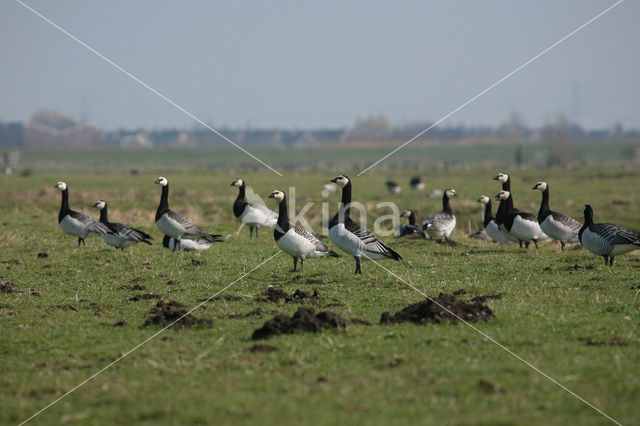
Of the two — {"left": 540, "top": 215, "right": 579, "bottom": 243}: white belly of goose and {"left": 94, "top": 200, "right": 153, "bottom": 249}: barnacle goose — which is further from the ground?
{"left": 540, "top": 215, "right": 579, "bottom": 243}: white belly of goose

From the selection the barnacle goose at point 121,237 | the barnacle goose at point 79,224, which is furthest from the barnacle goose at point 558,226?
the barnacle goose at point 79,224

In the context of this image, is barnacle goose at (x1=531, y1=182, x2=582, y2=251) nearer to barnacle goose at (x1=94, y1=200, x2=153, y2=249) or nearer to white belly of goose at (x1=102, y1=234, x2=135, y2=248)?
barnacle goose at (x1=94, y1=200, x2=153, y2=249)

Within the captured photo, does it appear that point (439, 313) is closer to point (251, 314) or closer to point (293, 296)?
point (293, 296)

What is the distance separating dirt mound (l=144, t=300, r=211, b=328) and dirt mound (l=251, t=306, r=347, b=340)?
1662mm

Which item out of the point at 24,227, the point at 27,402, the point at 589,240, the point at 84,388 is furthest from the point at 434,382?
the point at 24,227

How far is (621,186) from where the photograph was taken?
60500mm

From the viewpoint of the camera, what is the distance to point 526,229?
23.6 m

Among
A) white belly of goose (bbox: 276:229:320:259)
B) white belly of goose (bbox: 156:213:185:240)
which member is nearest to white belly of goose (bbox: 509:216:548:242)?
white belly of goose (bbox: 276:229:320:259)

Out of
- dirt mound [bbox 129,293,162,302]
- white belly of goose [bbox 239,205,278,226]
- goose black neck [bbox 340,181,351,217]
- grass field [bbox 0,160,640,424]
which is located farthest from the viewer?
white belly of goose [bbox 239,205,278,226]

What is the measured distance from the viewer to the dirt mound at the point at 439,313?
42.1 feet

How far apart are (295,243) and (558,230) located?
1011 cm

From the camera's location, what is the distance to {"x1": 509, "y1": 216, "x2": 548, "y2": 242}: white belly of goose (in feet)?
77.2

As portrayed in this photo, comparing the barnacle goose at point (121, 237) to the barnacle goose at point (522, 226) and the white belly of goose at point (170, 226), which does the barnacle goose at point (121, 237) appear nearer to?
the white belly of goose at point (170, 226)

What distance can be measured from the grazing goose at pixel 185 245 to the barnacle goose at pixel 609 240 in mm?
13060
